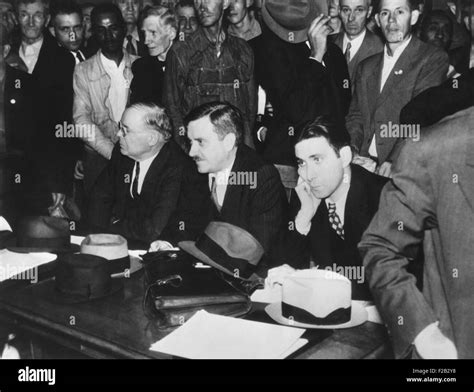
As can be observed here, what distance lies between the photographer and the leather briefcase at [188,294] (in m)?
1.71

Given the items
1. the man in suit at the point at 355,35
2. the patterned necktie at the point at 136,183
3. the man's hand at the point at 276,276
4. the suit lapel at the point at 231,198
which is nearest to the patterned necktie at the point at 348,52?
the man in suit at the point at 355,35

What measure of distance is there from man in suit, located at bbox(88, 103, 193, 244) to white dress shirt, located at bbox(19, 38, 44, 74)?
0.91 meters

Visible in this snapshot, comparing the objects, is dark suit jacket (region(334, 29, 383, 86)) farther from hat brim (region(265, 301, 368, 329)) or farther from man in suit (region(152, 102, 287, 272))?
hat brim (region(265, 301, 368, 329))

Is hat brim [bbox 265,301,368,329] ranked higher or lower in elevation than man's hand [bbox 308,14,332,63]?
lower

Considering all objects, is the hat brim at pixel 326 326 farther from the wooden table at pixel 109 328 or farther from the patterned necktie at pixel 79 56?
the patterned necktie at pixel 79 56

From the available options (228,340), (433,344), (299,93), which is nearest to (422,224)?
(433,344)

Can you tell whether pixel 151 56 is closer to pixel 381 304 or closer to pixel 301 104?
pixel 301 104

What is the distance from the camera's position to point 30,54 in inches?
149

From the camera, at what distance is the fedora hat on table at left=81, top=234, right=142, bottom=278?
81.1 inches

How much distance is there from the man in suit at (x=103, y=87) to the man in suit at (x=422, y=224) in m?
2.63

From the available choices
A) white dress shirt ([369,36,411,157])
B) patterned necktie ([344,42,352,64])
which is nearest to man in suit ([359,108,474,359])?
white dress shirt ([369,36,411,157])

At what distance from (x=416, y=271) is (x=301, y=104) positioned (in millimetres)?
1294

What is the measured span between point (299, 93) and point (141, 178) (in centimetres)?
91
